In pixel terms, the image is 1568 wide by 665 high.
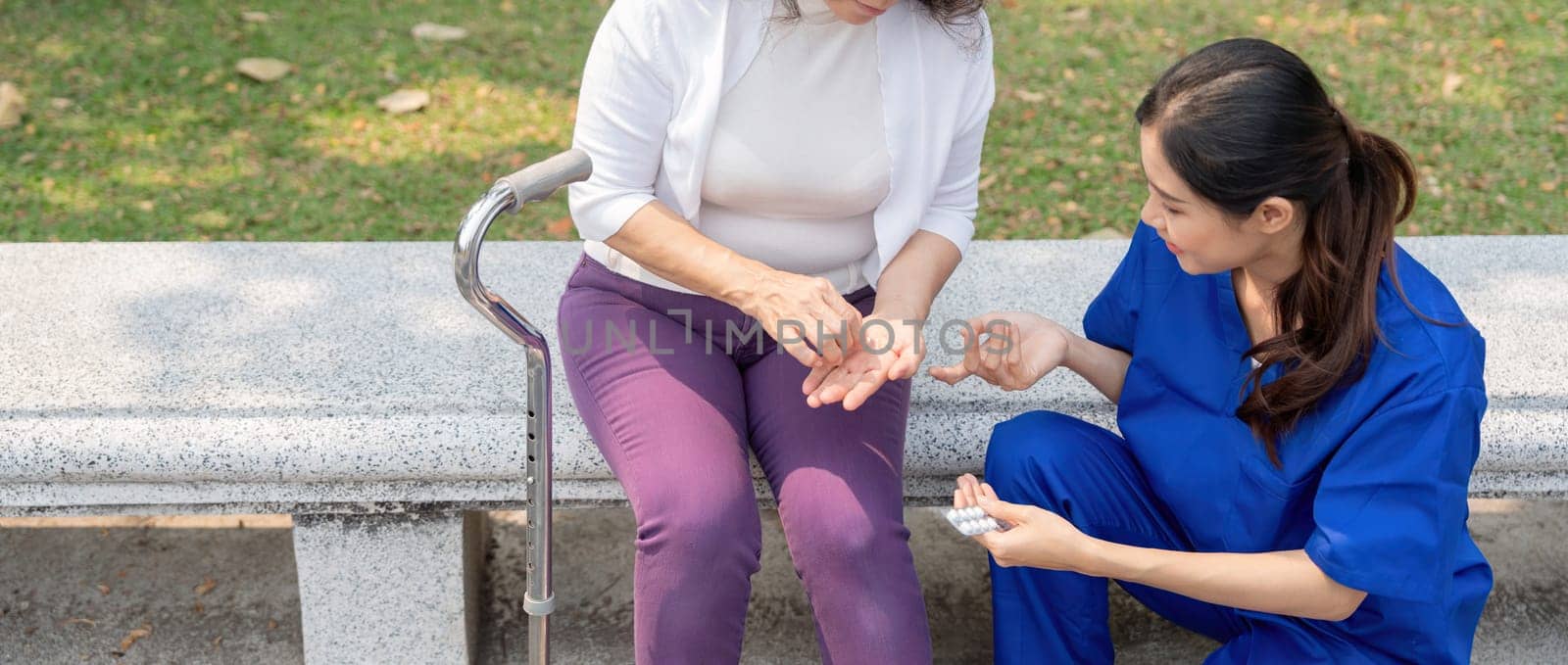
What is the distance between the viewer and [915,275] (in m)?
2.33

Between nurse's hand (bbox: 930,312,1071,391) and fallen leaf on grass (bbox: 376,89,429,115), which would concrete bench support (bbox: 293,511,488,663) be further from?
fallen leaf on grass (bbox: 376,89,429,115)

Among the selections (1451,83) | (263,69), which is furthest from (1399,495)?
(263,69)

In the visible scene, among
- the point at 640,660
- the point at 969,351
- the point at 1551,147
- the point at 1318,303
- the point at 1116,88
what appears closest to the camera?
the point at 1318,303

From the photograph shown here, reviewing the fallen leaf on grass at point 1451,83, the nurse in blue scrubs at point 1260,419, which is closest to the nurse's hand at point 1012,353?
the nurse in blue scrubs at point 1260,419

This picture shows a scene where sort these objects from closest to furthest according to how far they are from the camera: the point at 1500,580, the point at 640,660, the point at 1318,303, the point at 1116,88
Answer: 1. the point at 1318,303
2. the point at 640,660
3. the point at 1500,580
4. the point at 1116,88

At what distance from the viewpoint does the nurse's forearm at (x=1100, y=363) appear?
232cm

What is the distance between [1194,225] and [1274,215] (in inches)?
4.0

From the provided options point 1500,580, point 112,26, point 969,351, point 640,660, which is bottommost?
point 112,26

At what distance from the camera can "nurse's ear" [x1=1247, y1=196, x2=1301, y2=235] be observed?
185 centimetres

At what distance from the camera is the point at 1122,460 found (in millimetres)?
2266

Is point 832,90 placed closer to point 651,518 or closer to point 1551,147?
point 651,518

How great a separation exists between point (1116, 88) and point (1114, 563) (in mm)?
3160

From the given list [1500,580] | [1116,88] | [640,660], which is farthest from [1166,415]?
[1116,88]

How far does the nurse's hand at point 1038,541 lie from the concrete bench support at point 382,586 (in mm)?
929
